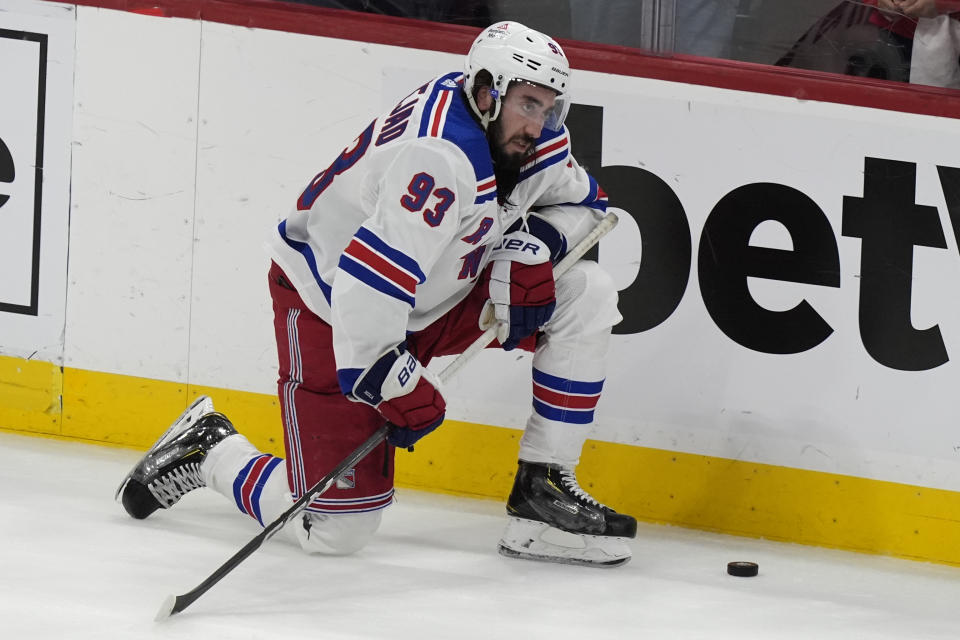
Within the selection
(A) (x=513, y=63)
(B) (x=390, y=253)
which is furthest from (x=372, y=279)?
(A) (x=513, y=63)

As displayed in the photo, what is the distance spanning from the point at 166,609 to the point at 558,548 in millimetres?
893

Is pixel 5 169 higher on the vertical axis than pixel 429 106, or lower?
lower

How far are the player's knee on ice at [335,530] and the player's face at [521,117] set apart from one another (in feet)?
2.62

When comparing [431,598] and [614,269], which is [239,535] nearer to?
[431,598]

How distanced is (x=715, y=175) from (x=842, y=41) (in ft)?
1.36

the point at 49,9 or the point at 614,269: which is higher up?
the point at 49,9

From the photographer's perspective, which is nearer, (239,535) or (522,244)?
(522,244)

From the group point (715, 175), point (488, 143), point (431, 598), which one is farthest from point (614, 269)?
point (431, 598)

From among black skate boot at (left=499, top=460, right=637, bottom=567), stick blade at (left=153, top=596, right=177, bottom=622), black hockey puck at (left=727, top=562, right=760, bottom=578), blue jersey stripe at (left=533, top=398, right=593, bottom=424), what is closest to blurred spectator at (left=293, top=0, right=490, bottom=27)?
blue jersey stripe at (left=533, top=398, right=593, bottom=424)

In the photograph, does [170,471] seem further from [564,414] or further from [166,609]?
[564,414]

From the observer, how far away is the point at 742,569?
116 inches

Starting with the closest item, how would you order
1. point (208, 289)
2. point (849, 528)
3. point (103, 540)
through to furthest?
point (103, 540), point (849, 528), point (208, 289)

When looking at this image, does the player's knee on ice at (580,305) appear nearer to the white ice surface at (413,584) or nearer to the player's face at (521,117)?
the player's face at (521,117)

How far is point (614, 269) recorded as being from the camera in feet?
10.7
